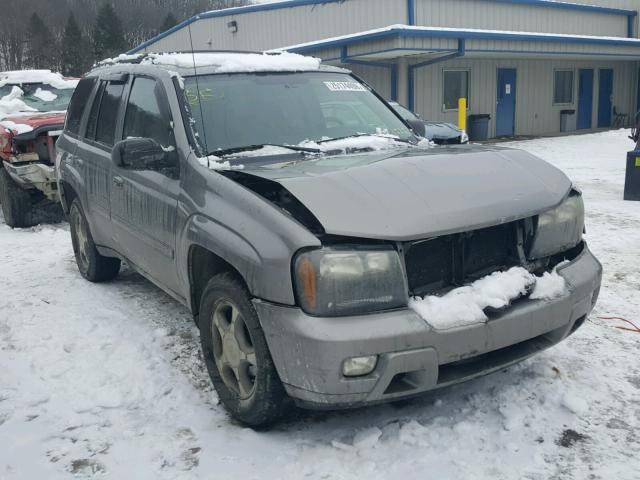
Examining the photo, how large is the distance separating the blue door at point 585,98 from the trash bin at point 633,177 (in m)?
16.4

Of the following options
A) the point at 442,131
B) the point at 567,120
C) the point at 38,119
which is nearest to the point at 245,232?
the point at 38,119

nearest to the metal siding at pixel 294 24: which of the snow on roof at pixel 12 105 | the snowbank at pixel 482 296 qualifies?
the snow on roof at pixel 12 105

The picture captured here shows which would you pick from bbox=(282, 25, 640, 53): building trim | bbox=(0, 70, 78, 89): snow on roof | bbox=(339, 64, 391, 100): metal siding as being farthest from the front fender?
bbox=(339, 64, 391, 100): metal siding

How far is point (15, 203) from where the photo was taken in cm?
823

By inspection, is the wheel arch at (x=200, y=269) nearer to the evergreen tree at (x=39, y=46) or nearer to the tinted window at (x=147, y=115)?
the tinted window at (x=147, y=115)

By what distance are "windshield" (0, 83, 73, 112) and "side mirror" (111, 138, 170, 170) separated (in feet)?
22.1

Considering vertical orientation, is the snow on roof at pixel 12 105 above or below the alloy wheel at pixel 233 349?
above

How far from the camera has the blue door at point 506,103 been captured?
21.1 m

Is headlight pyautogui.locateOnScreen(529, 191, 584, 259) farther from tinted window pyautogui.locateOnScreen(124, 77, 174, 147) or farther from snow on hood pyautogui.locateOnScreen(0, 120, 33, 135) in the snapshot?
snow on hood pyautogui.locateOnScreen(0, 120, 33, 135)

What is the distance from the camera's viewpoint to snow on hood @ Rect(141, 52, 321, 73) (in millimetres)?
4082

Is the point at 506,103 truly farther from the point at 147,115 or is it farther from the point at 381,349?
the point at 381,349

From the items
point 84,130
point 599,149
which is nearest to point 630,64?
point 599,149

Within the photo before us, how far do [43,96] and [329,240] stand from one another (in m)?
8.69

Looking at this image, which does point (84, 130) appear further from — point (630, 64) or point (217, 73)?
point (630, 64)
